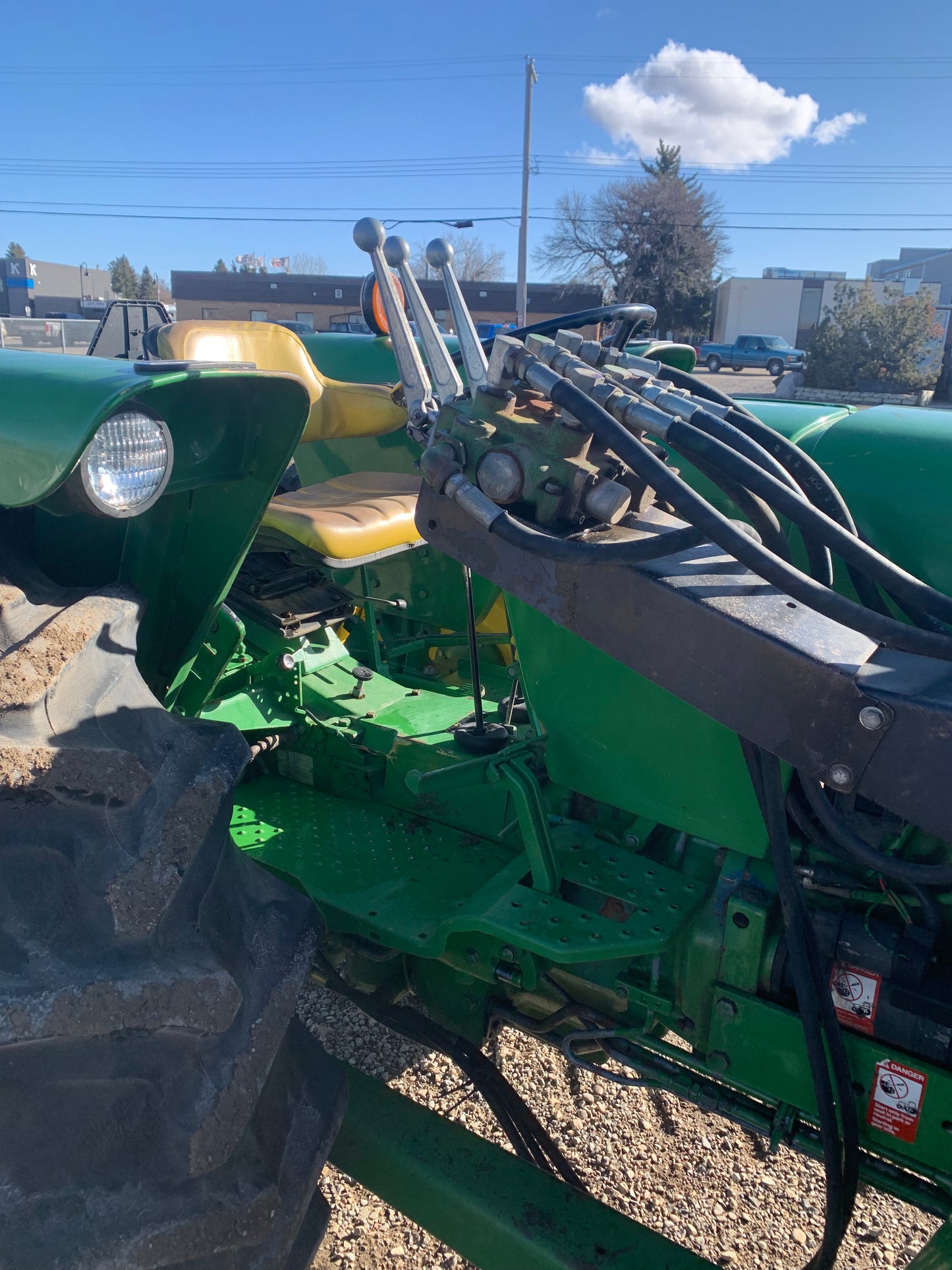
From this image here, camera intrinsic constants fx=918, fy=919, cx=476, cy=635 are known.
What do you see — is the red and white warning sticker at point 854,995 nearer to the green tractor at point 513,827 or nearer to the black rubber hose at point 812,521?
the green tractor at point 513,827

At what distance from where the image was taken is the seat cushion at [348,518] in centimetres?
231

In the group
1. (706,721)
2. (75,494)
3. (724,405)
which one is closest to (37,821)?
(75,494)

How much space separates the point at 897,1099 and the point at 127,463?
52.5 inches

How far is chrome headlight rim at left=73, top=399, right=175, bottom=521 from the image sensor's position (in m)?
1.12

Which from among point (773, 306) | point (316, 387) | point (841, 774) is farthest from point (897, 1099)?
point (773, 306)

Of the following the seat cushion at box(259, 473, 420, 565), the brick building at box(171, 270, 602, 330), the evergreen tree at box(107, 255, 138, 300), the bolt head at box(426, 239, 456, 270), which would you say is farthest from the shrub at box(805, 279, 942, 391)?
the evergreen tree at box(107, 255, 138, 300)

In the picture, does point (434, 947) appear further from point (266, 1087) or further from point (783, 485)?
point (783, 485)

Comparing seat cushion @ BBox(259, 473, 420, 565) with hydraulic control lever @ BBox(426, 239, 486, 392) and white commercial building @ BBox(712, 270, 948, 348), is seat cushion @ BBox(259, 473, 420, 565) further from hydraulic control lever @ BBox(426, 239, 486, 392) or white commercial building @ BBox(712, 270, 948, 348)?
white commercial building @ BBox(712, 270, 948, 348)

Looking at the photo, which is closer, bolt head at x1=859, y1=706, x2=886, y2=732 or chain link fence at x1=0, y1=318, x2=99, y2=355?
bolt head at x1=859, y1=706, x2=886, y2=732

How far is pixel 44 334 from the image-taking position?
1642cm

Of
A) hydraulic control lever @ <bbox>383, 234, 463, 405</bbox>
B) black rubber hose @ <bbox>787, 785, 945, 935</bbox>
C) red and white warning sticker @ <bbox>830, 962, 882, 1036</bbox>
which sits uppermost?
hydraulic control lever @ <bbox>383, 234, 463, 405</bbox>

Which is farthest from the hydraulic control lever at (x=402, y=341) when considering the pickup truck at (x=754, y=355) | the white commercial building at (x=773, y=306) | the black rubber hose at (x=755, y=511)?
the white commercial building at (x=773, y=306)

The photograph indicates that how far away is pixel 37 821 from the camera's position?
1.13 m

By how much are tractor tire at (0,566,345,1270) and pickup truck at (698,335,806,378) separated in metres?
29.8
